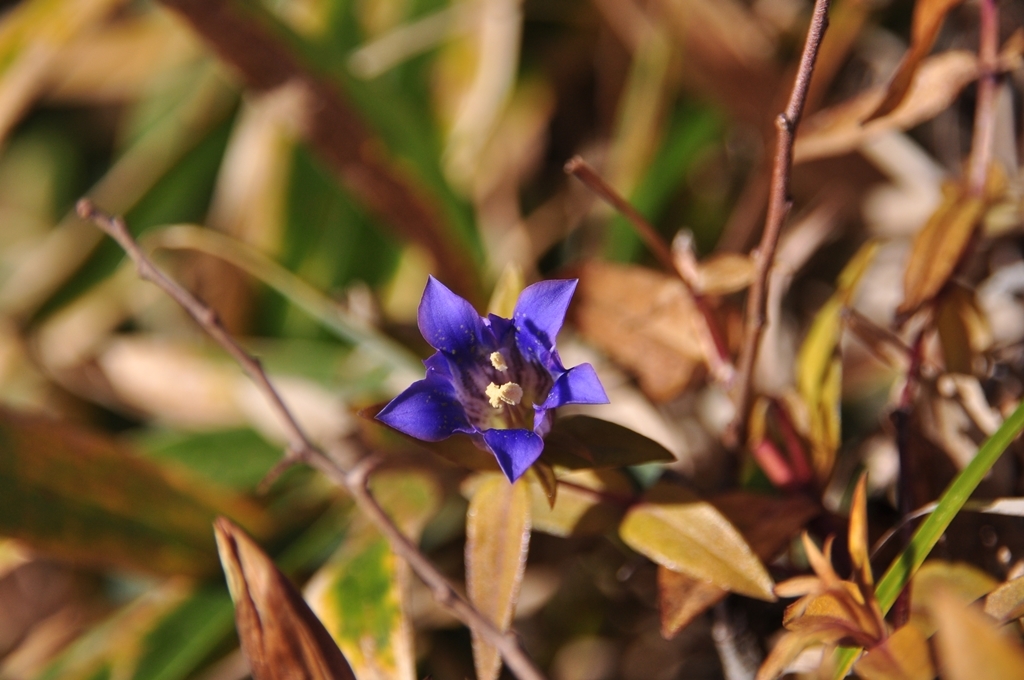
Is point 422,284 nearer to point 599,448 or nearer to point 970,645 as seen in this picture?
point 599,448

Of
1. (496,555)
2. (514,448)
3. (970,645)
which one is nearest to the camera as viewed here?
(970,645)

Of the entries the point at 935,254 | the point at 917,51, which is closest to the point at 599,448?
the point at 935,254

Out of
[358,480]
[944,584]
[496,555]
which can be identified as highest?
[358,480]

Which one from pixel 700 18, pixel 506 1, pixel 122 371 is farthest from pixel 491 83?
pixel 122 371

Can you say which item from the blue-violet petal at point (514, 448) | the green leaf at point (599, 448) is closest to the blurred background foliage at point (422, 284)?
the green leaf at point (599, 448)

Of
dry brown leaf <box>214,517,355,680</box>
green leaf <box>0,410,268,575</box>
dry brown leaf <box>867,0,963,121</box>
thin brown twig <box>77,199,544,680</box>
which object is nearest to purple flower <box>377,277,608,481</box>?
thin brown twig <box>77,199,544,680</box>

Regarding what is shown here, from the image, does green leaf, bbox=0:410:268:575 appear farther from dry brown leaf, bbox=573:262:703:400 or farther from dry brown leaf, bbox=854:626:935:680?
dry brown leaf, bbox=854:626:935:680
